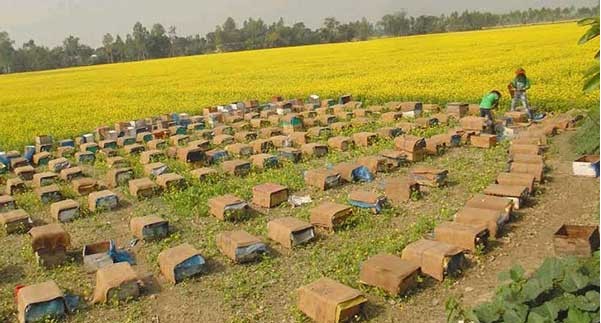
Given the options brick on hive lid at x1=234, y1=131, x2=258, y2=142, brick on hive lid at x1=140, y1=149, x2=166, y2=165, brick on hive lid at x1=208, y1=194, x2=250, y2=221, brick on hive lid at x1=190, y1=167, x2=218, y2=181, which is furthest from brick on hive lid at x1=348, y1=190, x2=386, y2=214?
brick on hive lid at x1=234, y1=131, x2=258, y2=142

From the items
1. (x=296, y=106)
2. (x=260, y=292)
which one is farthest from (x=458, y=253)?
(x=296, y=106)

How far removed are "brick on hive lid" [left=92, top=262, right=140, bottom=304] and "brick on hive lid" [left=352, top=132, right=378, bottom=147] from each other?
262 inches

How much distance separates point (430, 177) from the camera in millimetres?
8398

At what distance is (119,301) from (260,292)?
140cm

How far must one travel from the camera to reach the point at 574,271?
3.99 metres

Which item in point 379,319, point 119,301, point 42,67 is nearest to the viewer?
point 379,319

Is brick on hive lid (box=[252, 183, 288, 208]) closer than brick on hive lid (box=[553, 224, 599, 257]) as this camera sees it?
No

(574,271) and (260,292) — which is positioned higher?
(574,271)

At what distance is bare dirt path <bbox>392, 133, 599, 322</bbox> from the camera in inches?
200

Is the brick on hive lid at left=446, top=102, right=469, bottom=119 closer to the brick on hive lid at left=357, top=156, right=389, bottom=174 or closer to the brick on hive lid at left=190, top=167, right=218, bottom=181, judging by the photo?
the brick on hive lid at left=357, top=156, right=389, bottom=174

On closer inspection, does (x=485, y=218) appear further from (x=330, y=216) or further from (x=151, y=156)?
(x=151, y=156)

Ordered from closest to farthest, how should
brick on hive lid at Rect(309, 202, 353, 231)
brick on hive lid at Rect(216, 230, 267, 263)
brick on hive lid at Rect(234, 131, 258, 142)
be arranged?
brick on hive lid at Rect(216, 230, 267, 263), brick on hive lid at Rect(309, 202, 353, 231), brick on hive lid at Rect(234, 131, 258, 142)

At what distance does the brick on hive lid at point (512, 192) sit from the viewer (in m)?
7.19

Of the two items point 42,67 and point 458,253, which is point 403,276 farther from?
point 42,67
